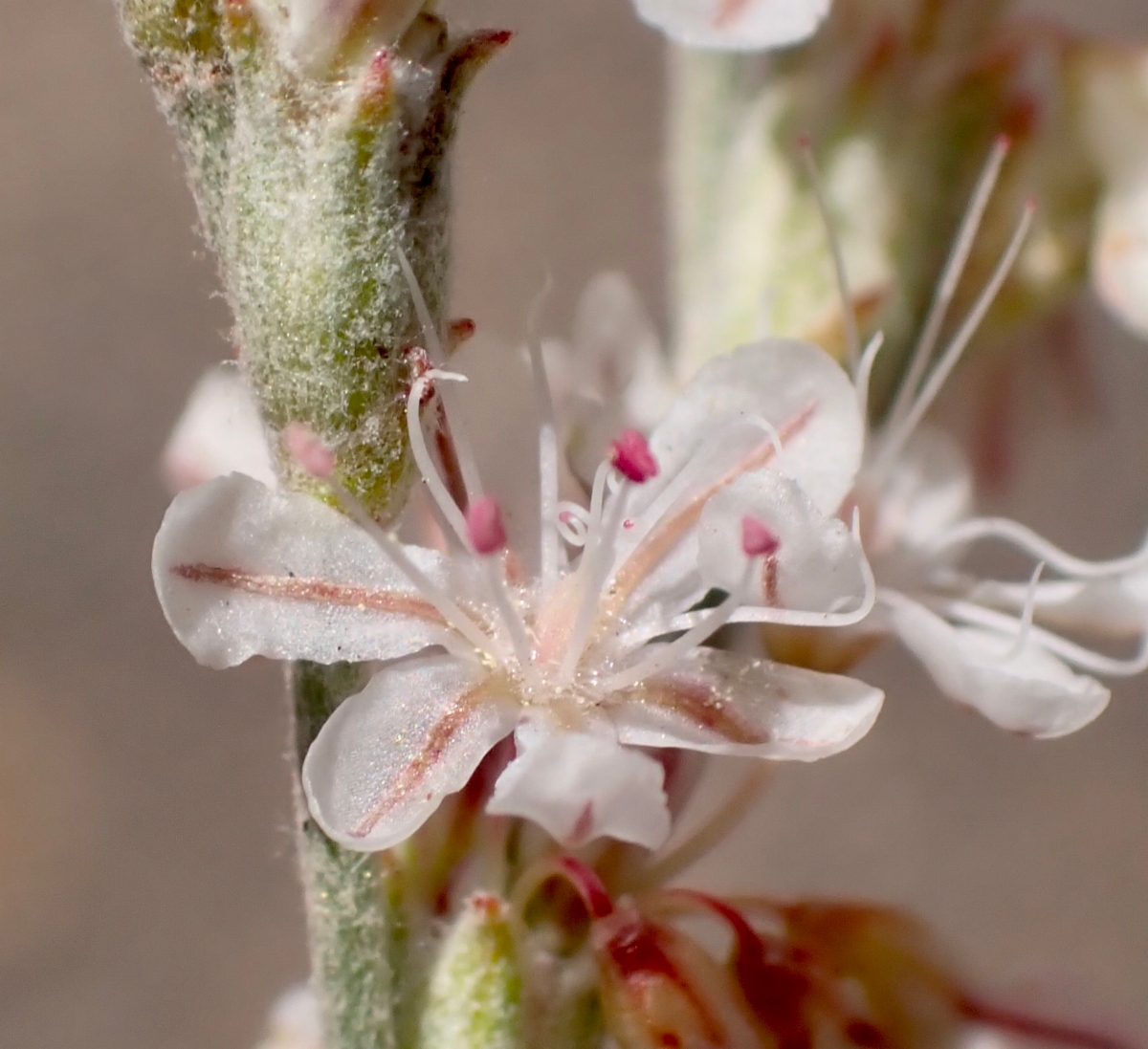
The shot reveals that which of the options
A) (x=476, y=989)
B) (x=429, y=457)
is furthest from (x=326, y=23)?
(x=476, y=989)

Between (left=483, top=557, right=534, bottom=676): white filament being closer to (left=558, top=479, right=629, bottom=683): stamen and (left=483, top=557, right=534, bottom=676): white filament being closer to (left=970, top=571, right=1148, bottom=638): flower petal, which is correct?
(left=558, top=479, right=629, bottom=683): stamen

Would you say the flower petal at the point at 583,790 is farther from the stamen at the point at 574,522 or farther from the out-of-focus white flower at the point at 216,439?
the out-of-focus white flower at the point at 216,439

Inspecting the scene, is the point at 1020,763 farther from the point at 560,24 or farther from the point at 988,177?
the point at 988,177

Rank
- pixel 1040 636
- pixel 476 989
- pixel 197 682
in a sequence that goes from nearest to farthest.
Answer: pixel 476 989, pixel 1040 636, pixel 197 682

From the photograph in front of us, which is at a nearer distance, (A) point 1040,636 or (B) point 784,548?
(B) point 784,548

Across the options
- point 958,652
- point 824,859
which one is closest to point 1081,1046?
point 958,652

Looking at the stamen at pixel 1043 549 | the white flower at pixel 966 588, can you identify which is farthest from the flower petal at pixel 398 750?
the stamen at pixel 1043 549

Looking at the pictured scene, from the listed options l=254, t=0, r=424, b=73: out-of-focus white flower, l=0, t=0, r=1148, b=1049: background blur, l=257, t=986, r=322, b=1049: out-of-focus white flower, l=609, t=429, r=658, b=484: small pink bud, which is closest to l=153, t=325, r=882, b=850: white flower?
l=609, t=429, r=658, b=484: small pink bud

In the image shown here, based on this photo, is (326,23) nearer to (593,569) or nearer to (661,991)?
(593,569)
